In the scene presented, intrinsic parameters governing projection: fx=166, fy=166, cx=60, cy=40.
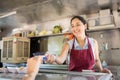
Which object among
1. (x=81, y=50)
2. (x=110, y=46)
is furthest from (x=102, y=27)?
(x=81, y=50)

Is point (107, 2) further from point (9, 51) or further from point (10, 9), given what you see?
point (9, 51)

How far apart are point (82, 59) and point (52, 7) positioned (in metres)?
2.15

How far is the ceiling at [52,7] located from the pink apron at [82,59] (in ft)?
5.83

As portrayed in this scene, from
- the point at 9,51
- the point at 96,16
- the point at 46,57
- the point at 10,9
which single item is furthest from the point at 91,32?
the point at 46,57

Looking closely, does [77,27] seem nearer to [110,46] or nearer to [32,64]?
[32,64]

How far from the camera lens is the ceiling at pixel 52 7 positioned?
3.08 meters

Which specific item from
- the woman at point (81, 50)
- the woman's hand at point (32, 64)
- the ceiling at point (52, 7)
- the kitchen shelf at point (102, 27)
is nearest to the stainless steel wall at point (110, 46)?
the kitchen shelf at point (102, 27)

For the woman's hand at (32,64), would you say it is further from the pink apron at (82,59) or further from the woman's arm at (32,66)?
the pink apron at (82,59)

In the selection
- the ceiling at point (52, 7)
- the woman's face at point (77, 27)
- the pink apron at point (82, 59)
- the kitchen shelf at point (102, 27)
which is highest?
the ceiling at point (52, 7)

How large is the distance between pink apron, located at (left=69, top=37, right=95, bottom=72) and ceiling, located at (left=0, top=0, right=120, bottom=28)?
5.83 ft

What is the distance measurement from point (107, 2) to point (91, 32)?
77 centimetres

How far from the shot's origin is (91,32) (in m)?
3.55

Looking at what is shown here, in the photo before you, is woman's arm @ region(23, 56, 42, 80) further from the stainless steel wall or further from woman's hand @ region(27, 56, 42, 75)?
the stainless steel wall

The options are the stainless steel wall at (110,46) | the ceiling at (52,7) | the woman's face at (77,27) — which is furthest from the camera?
the stainless steel wall at (110,46)
